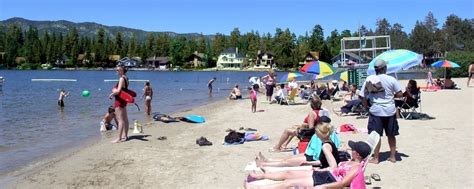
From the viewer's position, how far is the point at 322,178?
5.36 meters

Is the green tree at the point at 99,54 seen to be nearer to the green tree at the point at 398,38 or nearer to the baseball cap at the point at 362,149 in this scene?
the green tree at the point at 398,38

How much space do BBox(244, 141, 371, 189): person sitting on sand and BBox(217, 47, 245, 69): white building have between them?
132m

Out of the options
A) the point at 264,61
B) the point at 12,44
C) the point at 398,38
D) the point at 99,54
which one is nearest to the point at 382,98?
the point at 398,38

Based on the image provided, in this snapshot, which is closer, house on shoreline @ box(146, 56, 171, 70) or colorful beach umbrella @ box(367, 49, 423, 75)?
colorful beach umbrella @ box(367, 49, 423, 75)

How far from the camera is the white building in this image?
139 m

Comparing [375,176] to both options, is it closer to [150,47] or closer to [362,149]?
[362,149]

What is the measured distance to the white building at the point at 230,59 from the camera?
13888cm

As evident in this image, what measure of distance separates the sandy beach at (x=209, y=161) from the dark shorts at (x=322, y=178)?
1.28 metres

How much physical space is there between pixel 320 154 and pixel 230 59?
441ft

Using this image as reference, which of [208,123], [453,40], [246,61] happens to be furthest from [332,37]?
[208,123]

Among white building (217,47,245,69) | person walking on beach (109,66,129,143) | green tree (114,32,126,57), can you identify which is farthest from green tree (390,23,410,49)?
person walking on beach (109,66,129,143)

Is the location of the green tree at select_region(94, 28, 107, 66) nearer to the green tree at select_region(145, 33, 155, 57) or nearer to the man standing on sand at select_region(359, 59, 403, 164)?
the green tree at select_region(145, 33, 155, 57)

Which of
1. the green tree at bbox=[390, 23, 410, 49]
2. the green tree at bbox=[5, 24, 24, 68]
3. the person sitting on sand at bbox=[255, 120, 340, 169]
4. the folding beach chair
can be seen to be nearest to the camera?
the person sitting on sand at bbox=[255, 120, 340, 169]

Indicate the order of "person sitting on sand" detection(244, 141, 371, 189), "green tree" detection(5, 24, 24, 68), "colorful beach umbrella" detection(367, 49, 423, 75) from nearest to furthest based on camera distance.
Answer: "person sitting on sand" detection(244, 141, 371, 189) < "colorful beach umbrella" detection(367, 49, 423, 75) < "green tree" detection(5, 24, 24, 68)
